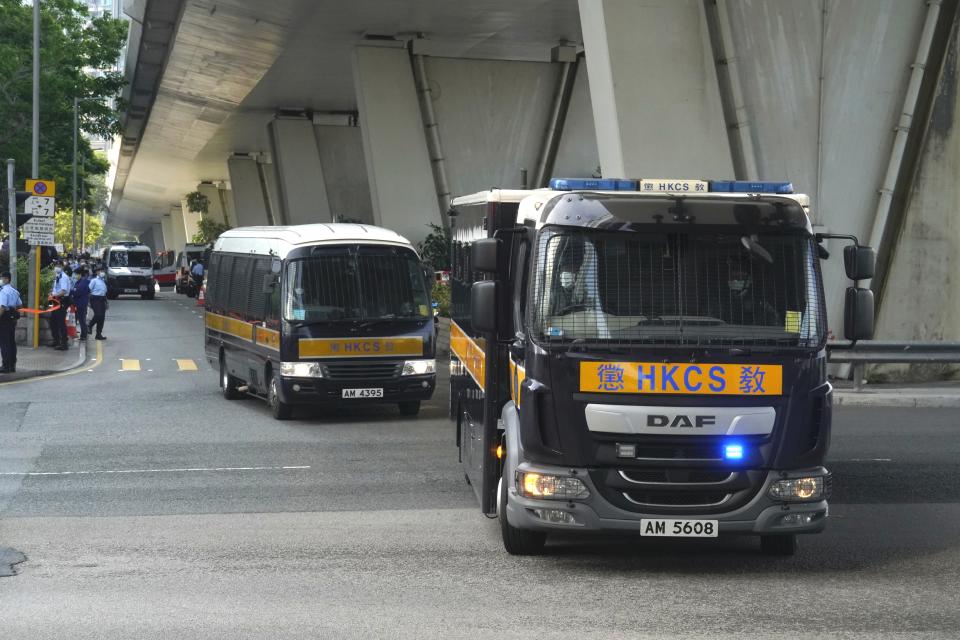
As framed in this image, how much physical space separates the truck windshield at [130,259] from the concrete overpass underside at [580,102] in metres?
5.81

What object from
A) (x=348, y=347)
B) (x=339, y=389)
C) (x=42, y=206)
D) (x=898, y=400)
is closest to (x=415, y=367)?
(x=348, y=347)

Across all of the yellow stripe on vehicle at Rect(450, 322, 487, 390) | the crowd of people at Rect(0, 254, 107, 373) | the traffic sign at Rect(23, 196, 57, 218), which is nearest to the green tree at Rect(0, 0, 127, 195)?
the crowd of people at Rect(0, 254, 107, 373)

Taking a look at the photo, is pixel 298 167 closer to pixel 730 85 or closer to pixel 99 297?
pixel 99 297

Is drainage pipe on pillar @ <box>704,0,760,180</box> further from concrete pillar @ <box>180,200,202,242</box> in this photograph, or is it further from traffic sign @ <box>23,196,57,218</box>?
concrete pillar @ <box>180,200,202,242</box>

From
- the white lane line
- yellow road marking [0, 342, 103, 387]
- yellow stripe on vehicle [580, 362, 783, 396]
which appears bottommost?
the white lane line

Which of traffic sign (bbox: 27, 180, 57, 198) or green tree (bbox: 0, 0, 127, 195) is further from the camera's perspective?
green tree (bbox: 0, 0, 127, 195)

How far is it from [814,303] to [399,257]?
10.1 meters

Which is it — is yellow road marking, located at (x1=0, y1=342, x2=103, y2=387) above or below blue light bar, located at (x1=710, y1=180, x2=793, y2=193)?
below

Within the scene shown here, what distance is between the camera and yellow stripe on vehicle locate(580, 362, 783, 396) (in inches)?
340

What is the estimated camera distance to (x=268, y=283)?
18859 millimetres

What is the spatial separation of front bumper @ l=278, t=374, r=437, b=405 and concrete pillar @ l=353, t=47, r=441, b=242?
20126mm

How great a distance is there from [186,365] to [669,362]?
20.3 metres

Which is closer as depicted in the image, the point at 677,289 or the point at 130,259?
the point at 677,289

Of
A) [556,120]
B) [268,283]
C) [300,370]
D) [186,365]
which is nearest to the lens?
Answer: [300,370]
